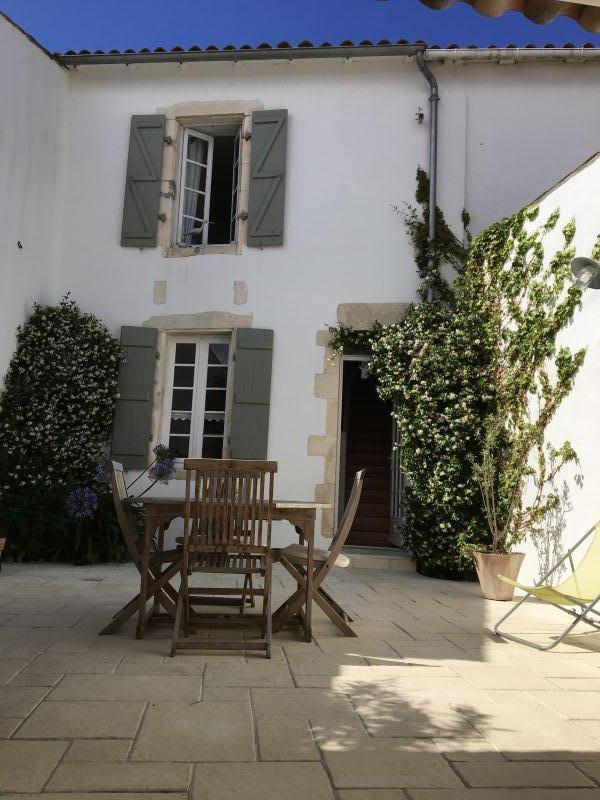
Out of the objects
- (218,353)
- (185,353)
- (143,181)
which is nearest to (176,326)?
(185,353)

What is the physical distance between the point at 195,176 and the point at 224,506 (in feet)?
18.1

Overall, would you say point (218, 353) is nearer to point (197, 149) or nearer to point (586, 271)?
point (197, 149)

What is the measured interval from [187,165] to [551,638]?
6.02m

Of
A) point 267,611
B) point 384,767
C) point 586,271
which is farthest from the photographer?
point 586,271

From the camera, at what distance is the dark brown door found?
329 inches

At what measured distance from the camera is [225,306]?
705 centimetres

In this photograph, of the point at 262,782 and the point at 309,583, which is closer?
the point at 262,782

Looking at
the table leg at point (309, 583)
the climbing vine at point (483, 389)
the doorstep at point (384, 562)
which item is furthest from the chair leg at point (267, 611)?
the doorstep at point (384, 562)

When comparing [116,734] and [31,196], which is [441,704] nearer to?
[116,734]

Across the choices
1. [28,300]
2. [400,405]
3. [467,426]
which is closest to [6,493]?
[28,300]

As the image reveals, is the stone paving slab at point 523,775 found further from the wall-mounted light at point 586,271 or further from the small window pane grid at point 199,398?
the small window pane grid at point 199,398

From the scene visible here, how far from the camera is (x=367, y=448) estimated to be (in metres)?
8.84

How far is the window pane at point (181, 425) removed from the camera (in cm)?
710

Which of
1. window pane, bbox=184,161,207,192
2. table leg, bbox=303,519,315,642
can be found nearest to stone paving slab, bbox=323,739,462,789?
table leg, bbox=303,519,315,642
